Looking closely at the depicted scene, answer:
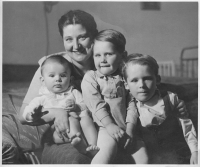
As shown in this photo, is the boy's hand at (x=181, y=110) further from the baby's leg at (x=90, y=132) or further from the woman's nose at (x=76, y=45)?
the woman's nose at (x=76, y=45)

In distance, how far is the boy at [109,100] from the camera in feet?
4.04

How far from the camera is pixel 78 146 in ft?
3.97

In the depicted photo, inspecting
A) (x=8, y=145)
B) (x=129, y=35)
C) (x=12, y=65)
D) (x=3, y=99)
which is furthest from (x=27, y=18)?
(x=8, y=145)

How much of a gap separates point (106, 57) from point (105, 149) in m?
0.47

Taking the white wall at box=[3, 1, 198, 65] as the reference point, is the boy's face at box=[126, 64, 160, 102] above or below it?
below

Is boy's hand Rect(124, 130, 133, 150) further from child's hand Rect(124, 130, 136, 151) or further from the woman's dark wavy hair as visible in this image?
the woman's dark wavy hair

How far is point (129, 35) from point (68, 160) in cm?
74

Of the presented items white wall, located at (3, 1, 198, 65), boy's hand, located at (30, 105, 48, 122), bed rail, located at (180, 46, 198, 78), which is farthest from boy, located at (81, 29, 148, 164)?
bed rail, located at (180, 46, 198, 78)

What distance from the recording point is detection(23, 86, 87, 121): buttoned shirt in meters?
1.28

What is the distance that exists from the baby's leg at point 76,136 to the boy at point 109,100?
8 centimetres

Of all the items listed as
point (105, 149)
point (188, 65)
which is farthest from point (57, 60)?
point (188, 65)

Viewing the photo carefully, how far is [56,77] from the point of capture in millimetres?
1263

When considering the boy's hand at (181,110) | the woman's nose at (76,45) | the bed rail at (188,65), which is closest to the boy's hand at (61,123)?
the woman's nose at (76,45)

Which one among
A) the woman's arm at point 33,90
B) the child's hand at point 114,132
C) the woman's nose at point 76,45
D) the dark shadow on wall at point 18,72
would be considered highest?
the woman's nose at point 76,45
